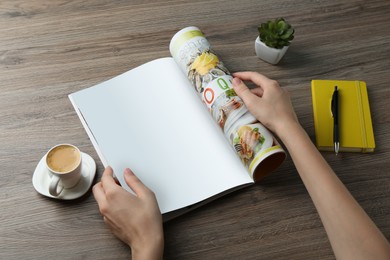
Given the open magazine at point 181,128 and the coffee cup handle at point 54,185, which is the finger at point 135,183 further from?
the coffee cup handle at point 54,185

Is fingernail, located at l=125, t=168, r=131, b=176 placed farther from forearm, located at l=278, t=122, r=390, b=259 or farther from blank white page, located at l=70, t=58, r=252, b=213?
forearm, located at l=278, t=122, r=390, b=259

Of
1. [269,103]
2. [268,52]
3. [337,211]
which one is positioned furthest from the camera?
[268,52]

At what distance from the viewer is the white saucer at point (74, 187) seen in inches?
35.5

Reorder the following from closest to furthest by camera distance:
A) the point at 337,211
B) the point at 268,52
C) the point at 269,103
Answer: the point at 337,211
the point at 269,103
the point at 268,52

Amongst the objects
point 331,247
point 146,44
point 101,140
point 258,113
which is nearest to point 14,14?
point 146,44

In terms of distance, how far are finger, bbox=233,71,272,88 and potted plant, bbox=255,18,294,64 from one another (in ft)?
0.27

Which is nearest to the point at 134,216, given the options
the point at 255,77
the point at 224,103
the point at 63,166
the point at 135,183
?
the point at 135,183

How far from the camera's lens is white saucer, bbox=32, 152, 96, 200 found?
90cm

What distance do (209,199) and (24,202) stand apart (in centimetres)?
36

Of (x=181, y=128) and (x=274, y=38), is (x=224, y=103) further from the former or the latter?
(x=274, y=38)

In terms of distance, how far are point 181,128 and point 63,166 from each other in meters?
0.26

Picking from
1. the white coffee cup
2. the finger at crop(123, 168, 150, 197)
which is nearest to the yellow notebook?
the finger at crop(123, 168, 150, 197)

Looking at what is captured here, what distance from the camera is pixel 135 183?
89 cm

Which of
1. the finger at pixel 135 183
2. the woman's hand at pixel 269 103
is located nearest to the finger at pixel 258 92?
the woman's hand at pixel 269 103
